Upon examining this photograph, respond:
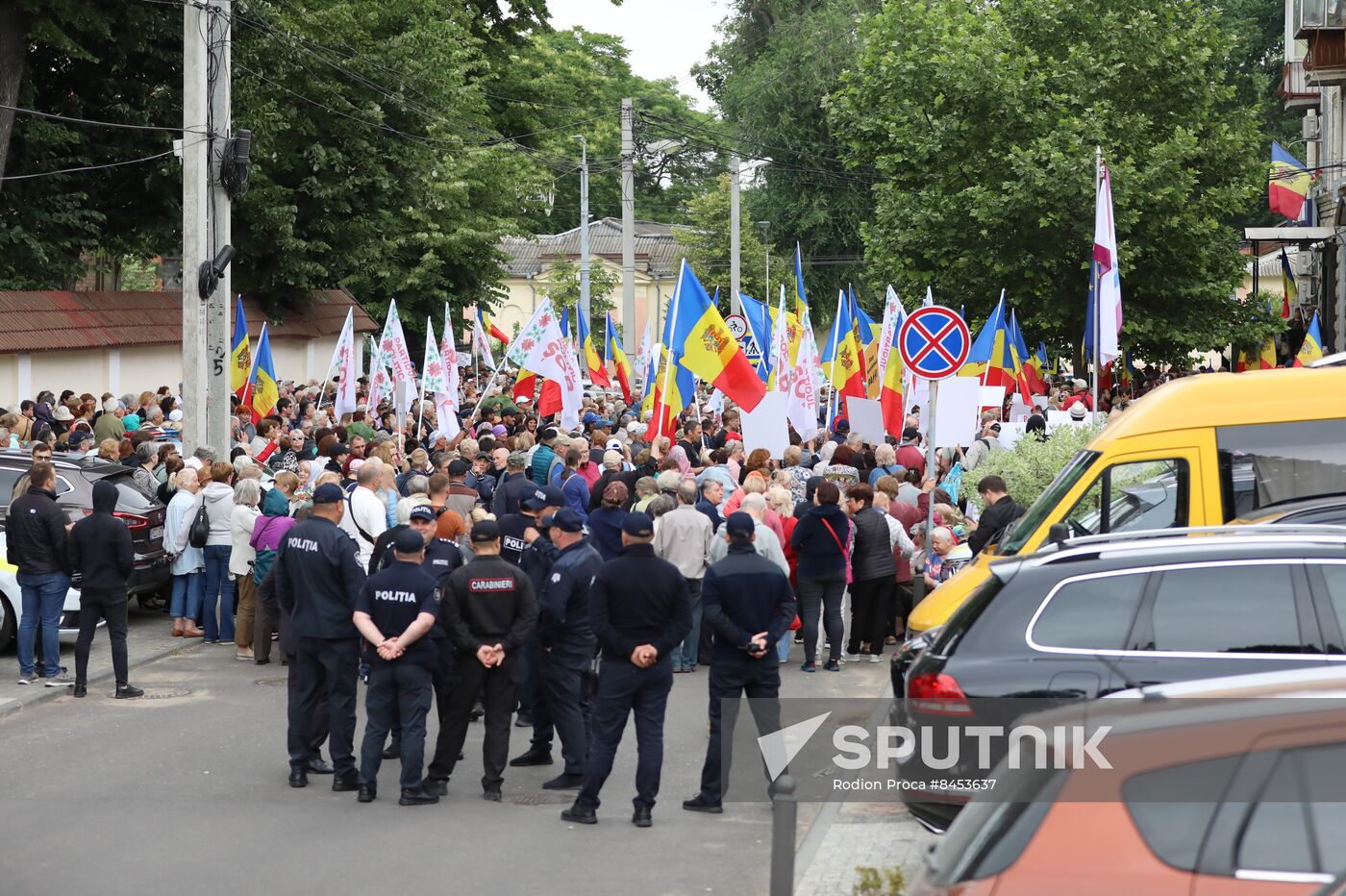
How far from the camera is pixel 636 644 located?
8641 millimetres

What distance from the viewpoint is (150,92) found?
95.1 ft

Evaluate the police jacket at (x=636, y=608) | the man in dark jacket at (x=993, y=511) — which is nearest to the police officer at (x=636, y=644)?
the police jacket at (x=636, y=608)

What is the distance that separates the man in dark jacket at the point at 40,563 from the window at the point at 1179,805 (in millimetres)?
10219

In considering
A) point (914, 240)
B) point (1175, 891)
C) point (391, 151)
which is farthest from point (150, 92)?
point (1175, 891)

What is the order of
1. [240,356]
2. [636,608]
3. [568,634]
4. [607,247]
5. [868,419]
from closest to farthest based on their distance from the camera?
[636,608] < [568,634] < [868,419] < [240,356] < [607,247]

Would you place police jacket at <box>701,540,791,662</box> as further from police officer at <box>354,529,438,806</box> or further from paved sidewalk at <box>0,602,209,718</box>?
paved sidewalk at <box>0,602,209,718</box>

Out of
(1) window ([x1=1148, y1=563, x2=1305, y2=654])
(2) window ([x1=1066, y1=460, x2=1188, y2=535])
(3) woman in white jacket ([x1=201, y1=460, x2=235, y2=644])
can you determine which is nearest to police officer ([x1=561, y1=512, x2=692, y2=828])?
(1) window ([x1=1148, y1=563, x2=1305, y2=654])

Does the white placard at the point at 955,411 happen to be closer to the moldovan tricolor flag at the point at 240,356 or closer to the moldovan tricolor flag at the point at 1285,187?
the moldovan tricolor flag at the point at 240,356

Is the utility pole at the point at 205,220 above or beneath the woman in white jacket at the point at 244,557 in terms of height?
above

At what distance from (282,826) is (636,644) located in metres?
2.24

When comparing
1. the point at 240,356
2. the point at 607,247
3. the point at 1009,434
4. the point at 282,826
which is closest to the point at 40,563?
the point at 282,826

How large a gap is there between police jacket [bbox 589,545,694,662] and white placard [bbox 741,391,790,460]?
26.1 ft

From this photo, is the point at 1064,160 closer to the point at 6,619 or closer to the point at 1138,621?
the point at 6,619

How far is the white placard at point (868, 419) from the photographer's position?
1836 cm
